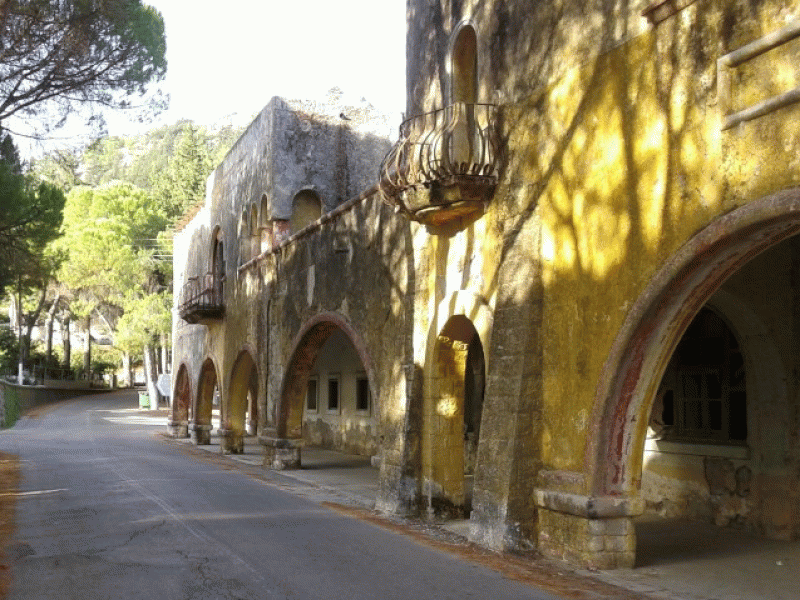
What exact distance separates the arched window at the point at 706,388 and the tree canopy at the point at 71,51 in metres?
12.5

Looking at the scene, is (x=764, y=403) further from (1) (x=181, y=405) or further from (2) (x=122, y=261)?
(2) (x=122, y=261)

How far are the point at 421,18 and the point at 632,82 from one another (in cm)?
523

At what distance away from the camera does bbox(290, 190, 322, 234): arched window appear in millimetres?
24031

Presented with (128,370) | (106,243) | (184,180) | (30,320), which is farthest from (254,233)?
(128,370)

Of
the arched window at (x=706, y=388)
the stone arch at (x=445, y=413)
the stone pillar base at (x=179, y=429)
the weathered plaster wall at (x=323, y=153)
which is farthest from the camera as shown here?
the stone pillar base at (x=179, y=429)

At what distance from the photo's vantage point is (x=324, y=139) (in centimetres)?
2461

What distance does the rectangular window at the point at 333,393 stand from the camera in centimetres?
2642

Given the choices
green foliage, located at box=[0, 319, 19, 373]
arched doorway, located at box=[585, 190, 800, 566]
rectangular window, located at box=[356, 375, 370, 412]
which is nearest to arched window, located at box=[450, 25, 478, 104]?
arched doorway, located at box=[585, 190, 800, 566]

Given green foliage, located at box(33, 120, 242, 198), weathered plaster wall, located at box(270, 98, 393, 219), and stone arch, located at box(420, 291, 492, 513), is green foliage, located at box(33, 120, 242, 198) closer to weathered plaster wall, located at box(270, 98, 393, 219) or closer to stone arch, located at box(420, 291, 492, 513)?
weathered plaster wall, located at box(270, 98, 393, 219)

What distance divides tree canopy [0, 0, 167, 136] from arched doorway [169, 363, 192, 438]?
1381cm

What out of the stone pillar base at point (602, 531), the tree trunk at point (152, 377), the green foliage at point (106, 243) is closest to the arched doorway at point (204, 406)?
the stone pillar base at point (602, 531)

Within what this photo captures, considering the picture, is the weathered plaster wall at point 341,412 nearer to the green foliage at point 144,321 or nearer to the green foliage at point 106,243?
the green foliage at point 144,321

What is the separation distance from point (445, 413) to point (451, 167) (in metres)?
3.35

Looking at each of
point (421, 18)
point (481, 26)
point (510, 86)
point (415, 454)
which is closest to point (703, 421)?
point (415, 454)
